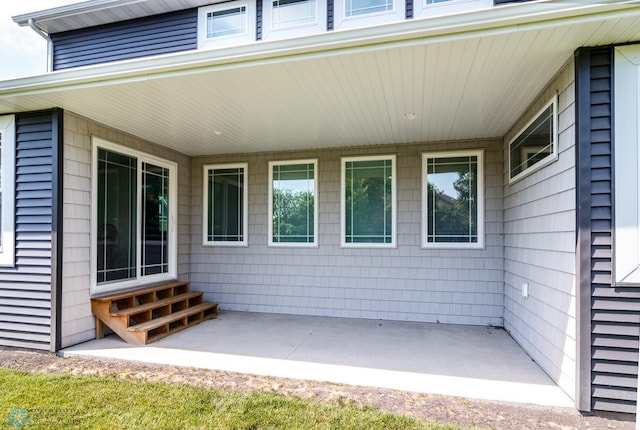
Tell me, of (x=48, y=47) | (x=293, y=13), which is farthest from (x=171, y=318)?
(x=48, y=47)

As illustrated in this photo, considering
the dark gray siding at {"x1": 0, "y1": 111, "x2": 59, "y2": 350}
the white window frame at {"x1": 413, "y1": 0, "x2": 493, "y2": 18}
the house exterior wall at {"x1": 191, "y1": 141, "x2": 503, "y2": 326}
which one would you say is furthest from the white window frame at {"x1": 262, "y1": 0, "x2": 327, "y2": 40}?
the dark gray siding at {"x1": 0, "y1": 111, "x2": 59, "y2": 350}

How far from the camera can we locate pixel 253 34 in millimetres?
5742

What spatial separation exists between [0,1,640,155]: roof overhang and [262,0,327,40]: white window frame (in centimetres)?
194

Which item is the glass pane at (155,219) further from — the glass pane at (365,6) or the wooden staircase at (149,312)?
the glass pane at (365,6)

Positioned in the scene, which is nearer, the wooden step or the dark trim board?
the dark trim board

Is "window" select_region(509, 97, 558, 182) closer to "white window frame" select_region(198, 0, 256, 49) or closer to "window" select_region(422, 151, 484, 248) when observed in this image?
"window" select_region(422, 151, 484, 248)

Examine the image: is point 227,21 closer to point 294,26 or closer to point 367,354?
point 294,26

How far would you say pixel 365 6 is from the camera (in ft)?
16.9

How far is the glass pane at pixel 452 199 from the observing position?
490 cm

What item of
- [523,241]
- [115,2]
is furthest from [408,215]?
[115,2]

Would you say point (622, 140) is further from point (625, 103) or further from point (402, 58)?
point (402, 58)

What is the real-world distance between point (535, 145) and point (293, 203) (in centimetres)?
339

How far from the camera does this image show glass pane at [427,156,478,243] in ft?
16.1

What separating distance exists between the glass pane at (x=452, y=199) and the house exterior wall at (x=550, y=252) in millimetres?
691
